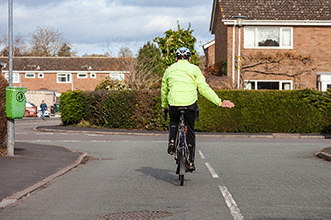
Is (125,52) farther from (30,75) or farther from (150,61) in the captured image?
(30,75)

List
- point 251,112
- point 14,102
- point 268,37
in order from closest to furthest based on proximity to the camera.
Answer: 1. point 14,102
2. point 251,112
3. point 268,37

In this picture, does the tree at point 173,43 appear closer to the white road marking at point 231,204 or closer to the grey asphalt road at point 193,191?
the grey asphalt road at point 193,191

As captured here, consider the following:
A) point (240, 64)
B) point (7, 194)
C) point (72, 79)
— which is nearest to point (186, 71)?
point (7, 194)

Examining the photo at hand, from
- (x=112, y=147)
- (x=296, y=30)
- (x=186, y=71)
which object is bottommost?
(x=112, y=147)

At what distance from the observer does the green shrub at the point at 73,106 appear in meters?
27.1

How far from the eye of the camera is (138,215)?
18.4ft

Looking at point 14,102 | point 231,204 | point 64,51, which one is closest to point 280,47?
point 14,102

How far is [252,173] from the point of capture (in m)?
9.22

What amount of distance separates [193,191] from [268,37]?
25.4 meters

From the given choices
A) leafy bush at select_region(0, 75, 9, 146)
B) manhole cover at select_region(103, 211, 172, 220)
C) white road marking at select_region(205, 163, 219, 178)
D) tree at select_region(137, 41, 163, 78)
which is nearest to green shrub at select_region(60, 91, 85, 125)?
tree at select_region(137, 41, 163, 78)

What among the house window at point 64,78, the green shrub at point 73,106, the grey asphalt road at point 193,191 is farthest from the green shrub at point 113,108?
the house window at point 64,78

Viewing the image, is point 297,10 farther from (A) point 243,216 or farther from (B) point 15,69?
(B) point 15,69

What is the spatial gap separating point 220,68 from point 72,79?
3799cm

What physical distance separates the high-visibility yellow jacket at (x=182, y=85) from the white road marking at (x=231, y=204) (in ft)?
4.75
